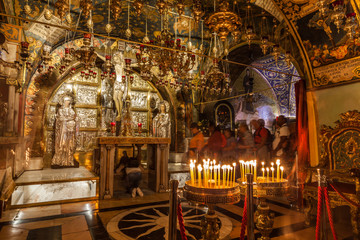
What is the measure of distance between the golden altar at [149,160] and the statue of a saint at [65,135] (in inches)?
130

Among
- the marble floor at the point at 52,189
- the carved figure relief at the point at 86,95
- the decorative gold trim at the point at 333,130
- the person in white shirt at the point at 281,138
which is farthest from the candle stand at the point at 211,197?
the carved figure relief at the point at 86,95

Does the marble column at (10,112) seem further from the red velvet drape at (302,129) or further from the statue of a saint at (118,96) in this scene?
the red velvet drape at (302,129)

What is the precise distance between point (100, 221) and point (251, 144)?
16.1 feet

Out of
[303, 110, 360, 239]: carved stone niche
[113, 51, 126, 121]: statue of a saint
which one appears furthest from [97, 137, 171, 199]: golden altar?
[303, 110, 360, 239]: carved stone niche

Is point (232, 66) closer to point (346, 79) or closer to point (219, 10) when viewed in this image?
point (346, 79)

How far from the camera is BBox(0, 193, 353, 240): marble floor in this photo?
3.61 metres

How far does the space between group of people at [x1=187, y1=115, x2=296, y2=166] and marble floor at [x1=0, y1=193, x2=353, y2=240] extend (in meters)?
1.46

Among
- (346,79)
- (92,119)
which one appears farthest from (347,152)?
(92,119)

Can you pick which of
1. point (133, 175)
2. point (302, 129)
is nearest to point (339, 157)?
point (302, 129)

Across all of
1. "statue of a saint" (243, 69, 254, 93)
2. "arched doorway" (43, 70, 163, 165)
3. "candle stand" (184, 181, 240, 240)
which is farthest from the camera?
"statue of a saint" (243, 69, 254, 93)

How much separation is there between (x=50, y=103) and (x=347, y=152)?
951 centimetres

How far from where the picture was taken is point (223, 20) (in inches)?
140

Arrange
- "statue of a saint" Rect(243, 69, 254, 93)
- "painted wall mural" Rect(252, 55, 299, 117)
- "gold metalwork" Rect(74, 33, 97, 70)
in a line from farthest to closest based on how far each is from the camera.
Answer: "statue of a saint" Rect(243, 69, 254, 93), "painted wall mural" Rect(252, 55, 299, 117), "gold metalwork" Rect(74, 33, 97, 70)

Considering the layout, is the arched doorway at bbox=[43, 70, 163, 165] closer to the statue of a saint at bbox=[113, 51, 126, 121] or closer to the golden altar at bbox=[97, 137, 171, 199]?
the statue of a saint at bbox=[113, 51, 126, 121]
